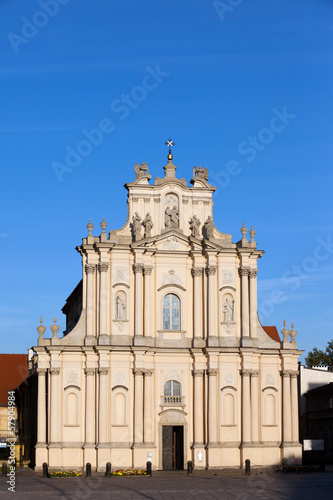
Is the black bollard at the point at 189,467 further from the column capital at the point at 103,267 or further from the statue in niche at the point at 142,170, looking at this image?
the statue in niche at the point at 142,170

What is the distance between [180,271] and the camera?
51.3 meters

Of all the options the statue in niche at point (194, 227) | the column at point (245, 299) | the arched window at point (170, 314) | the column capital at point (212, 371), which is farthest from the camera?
the statue in niche at point (194, 227)

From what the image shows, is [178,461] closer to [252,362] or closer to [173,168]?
[252,362]

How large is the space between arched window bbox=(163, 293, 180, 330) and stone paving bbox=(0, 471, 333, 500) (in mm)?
8504

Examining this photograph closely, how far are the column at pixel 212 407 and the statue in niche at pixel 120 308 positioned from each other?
580 centimetres

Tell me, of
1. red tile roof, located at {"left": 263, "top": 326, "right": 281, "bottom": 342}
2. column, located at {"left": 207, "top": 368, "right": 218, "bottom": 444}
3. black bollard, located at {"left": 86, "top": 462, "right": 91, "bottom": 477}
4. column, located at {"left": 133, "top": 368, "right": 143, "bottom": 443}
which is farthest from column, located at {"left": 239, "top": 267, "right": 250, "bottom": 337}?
red tile roof, located at {"left": 263, "top": 326, "right": 281, "bottom": 342}

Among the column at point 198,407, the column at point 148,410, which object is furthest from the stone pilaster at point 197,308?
the column at point 148,410

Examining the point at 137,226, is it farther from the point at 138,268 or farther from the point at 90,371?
the point at 90,371

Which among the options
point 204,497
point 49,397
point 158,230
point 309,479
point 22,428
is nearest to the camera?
point 204,497

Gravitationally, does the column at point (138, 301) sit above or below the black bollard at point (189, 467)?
above

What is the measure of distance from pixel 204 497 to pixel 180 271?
19.2 metres

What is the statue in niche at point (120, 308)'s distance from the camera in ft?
164

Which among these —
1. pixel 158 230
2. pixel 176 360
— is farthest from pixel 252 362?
pixel 158 230

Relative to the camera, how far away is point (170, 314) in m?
50.9
